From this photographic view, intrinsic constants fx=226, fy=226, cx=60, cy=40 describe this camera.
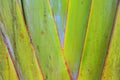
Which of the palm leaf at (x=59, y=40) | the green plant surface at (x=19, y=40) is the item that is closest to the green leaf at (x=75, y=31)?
the palm leaf at (x=59, y=40)

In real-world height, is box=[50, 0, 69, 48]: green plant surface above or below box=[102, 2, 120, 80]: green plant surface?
above

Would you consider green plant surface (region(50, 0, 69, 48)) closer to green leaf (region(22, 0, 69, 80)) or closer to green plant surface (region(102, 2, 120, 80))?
green leaf (region(22, 0, 69, 80))

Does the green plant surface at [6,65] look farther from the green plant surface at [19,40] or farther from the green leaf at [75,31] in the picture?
the green leaf at [75,31]

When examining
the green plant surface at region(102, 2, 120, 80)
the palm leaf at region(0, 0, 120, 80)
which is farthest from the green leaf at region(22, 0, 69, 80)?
the green plant surface at region(102, 2, 120, 80)

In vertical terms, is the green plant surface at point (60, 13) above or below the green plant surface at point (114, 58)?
above

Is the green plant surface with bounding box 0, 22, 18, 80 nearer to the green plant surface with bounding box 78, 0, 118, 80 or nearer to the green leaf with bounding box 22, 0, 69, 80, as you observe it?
the green leaf with bounding box 22, 0, 69, 80

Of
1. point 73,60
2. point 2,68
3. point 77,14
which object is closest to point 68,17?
point 77,14
